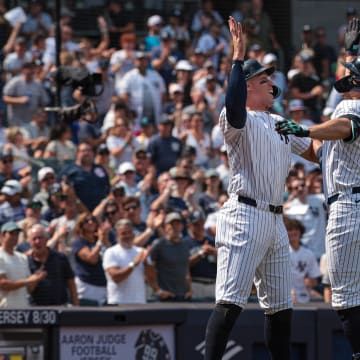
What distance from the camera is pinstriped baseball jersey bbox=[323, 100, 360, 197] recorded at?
21.5ft

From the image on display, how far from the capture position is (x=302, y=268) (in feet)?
35.2

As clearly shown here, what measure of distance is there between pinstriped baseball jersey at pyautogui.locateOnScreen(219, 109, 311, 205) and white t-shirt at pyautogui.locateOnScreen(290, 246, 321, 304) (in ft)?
14.2

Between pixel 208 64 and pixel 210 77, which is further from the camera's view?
pixel 208 64

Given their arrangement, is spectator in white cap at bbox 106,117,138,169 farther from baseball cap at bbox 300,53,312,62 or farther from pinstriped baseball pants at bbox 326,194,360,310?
pinstriped baseball pants at bbox 326,194,360,310

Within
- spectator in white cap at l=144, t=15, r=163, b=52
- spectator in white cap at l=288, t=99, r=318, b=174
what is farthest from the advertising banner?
spectator in white cap at l=144, t=15, r=163, b=52

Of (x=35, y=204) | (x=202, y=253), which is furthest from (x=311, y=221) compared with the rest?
(x=35, y=204)

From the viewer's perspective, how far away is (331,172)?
662 cm

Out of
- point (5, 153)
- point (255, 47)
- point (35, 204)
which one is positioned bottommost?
point (35, 204)

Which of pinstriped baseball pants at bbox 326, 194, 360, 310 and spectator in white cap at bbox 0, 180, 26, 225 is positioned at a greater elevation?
spectator in white cap at bbox 0, 180, 26, 225

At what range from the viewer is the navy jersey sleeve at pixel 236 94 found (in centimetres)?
607

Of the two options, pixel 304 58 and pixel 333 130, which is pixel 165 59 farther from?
pixel 333 130

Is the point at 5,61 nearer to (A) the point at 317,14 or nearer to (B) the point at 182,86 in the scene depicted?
(B) the point at 182,86

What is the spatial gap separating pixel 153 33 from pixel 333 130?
32.1 feet

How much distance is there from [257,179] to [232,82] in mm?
603
